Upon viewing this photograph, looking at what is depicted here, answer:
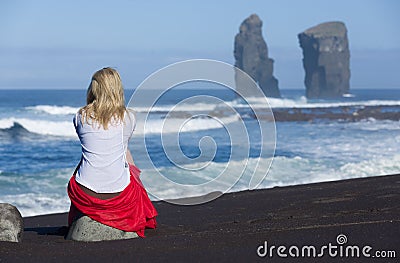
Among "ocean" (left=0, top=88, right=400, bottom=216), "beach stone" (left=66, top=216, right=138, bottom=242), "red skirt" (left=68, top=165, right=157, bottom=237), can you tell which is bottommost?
"ocean" (left=0, top=88, right=400, bottom=216)

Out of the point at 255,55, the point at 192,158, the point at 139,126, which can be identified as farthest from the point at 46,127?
the point at 255,55

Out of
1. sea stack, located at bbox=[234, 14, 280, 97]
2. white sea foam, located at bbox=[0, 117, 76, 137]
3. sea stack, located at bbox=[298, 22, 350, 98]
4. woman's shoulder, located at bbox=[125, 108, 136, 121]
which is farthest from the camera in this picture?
sea stack, located at bbox=[298, 22, 350, 98]

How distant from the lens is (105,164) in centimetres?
624

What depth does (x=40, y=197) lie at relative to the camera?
1386cm

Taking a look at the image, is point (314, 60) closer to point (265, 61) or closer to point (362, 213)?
point (265, 61)

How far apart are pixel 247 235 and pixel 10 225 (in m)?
2.10

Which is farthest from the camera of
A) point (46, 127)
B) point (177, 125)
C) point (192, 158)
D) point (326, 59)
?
point (326, 59)

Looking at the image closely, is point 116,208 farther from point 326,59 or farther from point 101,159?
point 326,59

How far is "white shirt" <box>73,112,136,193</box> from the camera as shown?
6230 millimetres

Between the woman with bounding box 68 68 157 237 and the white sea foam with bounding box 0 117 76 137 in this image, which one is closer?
the woman with bounding box 68 68 157 237

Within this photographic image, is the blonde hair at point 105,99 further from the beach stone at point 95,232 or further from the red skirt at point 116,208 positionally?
the beach stone at point 95,232

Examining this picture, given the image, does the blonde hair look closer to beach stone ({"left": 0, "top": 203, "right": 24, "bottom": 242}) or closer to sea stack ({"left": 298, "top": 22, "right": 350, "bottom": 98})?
beach stone ({"left": 0, "top": 203, "right": 24, "bottom": 242})

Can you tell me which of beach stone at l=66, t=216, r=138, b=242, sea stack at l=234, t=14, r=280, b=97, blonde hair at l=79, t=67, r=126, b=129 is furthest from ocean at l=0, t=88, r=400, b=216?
sea stack at l=234, t=14, r=280, b=97

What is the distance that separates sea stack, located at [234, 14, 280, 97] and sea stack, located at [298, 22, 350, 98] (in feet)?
36.0
